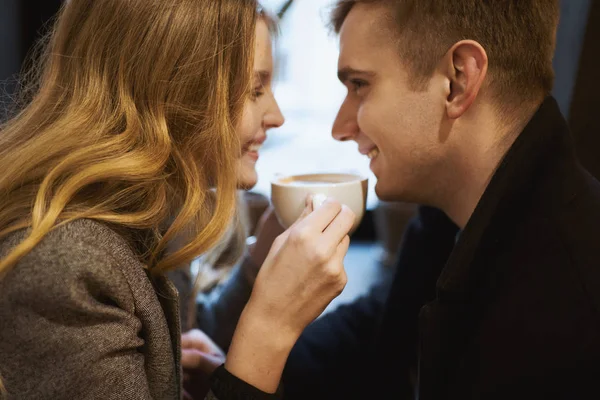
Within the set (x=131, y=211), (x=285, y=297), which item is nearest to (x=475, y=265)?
(x=285, y=297)

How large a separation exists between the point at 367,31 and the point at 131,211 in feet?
2.05

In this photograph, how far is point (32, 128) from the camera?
1047 mm

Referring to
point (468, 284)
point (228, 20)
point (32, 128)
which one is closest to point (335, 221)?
point (468, 284)

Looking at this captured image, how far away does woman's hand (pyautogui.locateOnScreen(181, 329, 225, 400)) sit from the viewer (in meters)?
1.33

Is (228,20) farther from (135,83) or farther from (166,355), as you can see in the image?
(166,355)

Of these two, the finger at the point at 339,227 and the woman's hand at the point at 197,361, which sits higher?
the finger at the point at 339,227

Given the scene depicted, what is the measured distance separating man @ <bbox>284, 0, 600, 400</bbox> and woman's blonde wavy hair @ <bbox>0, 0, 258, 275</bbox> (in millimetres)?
336

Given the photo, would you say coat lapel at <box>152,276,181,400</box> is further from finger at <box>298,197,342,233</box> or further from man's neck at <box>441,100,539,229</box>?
man's neck at <box>441,100,539,229</box>

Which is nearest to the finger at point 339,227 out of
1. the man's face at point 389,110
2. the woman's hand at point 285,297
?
the woman's hand at point 285,297

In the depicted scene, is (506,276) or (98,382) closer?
(98,382)

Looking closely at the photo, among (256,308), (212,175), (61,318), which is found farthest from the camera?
(212,175)

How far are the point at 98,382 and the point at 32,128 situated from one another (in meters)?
0.44

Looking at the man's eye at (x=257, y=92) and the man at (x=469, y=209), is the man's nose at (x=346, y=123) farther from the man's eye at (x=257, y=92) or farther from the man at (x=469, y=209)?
the man's eye at (x=257, y=92)

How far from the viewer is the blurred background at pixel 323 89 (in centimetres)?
159
